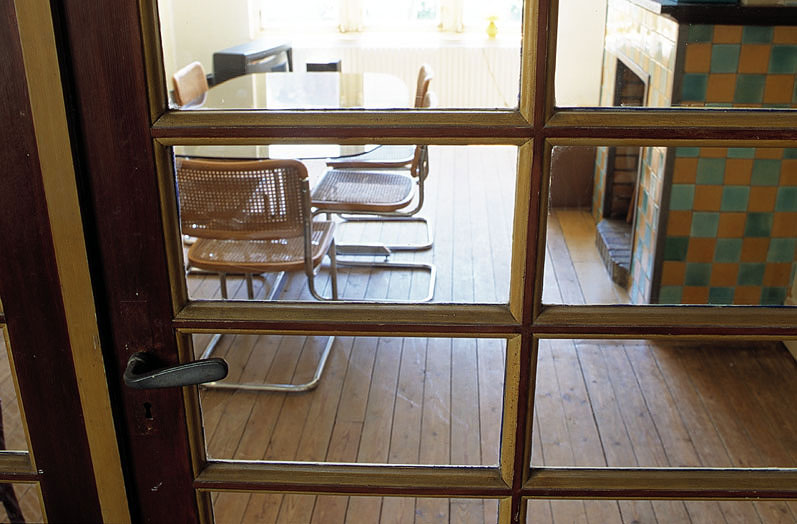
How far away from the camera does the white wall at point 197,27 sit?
2.94 ft

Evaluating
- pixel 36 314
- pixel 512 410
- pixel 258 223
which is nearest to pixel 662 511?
pixel 512 410

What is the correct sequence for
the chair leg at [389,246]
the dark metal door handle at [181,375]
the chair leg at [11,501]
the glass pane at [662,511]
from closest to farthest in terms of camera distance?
1. the dark metal door handle at [181,375]
2. the glass pane at [662,511]
3. the chair leg at [11,501]
4. the chair leg at [389,246]

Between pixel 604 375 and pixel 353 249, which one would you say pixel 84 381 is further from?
pixel 353 249

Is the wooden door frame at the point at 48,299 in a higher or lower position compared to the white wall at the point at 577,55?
lower

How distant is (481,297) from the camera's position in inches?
38.0

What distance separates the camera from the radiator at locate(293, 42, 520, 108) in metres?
0.84

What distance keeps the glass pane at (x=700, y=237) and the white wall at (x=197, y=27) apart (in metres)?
0.47

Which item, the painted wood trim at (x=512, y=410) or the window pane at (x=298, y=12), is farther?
the window pane at (x=298, y=12)

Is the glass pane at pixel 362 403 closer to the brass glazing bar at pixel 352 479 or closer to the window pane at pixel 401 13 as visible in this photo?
the brass glazing bar at pixel 352 479

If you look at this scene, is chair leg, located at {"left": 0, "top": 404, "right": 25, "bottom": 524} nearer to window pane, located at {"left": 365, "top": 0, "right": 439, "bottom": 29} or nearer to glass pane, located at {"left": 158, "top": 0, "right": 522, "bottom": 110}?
glass pane, located at {"left": 158, "top": 0, "right": 522, "bottom": 110}

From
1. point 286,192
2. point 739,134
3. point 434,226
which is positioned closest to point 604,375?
point 739,134

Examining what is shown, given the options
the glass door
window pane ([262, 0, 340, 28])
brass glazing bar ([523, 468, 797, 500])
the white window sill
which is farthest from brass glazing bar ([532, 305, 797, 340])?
window pane ([262, 0, 340, 28])

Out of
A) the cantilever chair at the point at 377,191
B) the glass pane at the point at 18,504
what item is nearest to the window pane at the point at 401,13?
the cantilever chair at the point at 377,191

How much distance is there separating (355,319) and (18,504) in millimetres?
702
